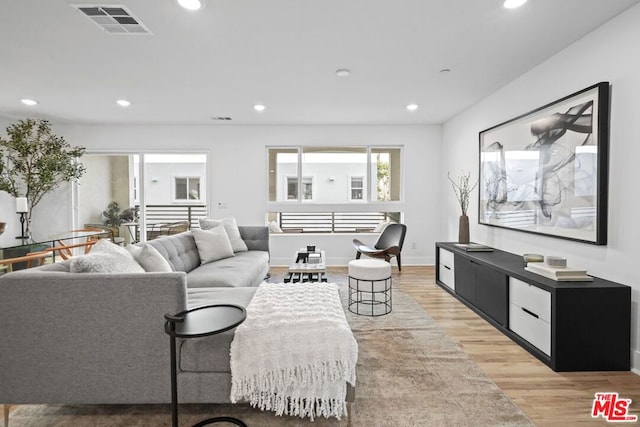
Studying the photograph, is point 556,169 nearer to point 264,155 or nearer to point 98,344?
point 98,344

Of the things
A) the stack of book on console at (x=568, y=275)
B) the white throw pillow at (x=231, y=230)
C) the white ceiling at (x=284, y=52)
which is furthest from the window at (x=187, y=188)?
the stack of book on console at (x=568, y=275)

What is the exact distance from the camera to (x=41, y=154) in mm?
4988

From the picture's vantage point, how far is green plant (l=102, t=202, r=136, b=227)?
6.23m

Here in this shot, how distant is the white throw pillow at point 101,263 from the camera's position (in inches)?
75.0

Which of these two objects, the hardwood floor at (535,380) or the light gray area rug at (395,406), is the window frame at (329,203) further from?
the light gray area rug at (395,406)

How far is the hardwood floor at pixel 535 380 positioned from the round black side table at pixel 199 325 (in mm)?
1703

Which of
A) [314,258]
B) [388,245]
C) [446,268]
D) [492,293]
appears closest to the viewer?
[492,293]

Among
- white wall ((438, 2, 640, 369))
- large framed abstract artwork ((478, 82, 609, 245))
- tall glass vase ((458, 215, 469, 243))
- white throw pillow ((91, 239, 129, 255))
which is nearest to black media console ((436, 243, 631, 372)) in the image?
white wall ((438, 2, 640, 369))

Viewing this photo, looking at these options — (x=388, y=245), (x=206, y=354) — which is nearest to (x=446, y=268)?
(x=388, y=245)

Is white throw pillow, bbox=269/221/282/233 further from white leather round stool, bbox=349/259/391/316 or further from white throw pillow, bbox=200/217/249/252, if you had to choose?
white leather round stool, bbox=349/259/391/316

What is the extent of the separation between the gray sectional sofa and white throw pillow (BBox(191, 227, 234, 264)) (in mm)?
2144

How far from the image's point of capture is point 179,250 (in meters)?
3.53

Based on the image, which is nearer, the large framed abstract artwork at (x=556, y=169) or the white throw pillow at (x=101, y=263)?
the white throw pillow at (x=101, y=263)

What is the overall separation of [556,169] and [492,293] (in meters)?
1.27
